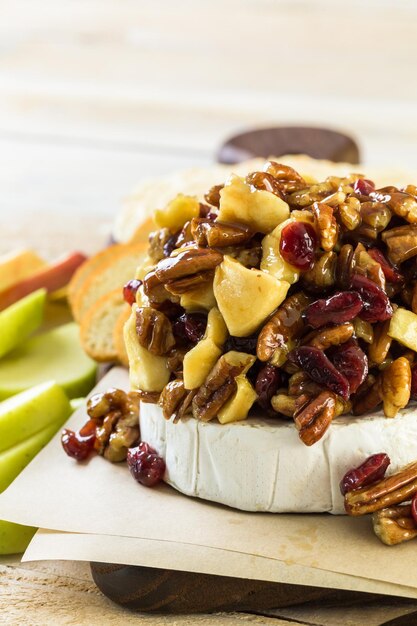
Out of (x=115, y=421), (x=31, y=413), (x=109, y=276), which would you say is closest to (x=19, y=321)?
(x=109, y=276)

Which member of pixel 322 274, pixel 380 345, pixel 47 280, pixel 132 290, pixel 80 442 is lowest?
pixel 47 280

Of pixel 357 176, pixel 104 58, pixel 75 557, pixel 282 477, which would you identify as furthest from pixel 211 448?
pixel 104 58

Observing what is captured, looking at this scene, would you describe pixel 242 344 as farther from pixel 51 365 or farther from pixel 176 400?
pixel 51 365

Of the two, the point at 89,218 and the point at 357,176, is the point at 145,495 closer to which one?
the point at 357,176

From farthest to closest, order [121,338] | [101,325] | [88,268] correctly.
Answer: [88,268], [101,325], [121,338]

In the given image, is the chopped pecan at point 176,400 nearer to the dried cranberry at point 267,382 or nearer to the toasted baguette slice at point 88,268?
the dried cranberry at point 267,382

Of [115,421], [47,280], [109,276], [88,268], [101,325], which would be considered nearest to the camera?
[115,421]

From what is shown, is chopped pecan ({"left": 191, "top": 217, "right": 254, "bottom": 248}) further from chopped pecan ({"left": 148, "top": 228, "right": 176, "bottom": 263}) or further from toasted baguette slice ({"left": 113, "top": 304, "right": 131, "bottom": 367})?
toasted baguette slice ({"left": 113, "top": 304, "right": 131, "bottom": 367})
